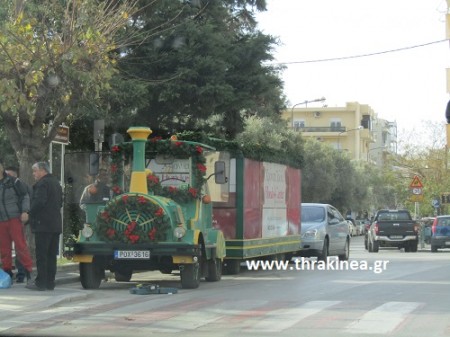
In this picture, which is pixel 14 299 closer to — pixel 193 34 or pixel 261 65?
pixel 193 34

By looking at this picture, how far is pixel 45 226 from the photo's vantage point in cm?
1390

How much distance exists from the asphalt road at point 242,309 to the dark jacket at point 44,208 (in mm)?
1039

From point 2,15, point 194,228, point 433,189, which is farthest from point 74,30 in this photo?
point 433,189

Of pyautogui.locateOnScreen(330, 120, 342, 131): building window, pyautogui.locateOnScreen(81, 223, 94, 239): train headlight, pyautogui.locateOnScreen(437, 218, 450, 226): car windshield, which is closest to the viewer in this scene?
pyautogui.locateOnScreen(81, 223, 94, 239): train headlight

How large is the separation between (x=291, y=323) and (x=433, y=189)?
54.5m

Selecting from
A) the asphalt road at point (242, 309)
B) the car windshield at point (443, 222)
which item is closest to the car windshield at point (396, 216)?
the car windshield at point (443, 222)

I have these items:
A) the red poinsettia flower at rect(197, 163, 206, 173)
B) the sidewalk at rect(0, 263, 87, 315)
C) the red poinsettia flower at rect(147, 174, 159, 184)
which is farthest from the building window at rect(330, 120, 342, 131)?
the sidewalk at rect(0, 263, 87, 315)

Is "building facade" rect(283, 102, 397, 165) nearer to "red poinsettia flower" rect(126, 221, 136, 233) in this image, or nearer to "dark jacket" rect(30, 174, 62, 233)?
"red poinsettia flower" rect(126, 221, 136, 233)

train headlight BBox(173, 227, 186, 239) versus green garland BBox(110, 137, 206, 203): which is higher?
green garland BBox(110, 137, 206, 203)

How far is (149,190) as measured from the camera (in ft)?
51.6

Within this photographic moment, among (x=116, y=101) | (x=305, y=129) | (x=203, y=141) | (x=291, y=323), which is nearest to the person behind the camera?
(x=291, y=323)

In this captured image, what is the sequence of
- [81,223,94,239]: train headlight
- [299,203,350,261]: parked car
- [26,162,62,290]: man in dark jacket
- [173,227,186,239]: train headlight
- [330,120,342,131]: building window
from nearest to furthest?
1. [26,162,62,290]: man in dark jacket
2. [173,227,186,239]: train headlight
3. [81,223,94,239]: train headlight
4. [299,203,350,261]: parked car
5. [330,120,342,131]: building window

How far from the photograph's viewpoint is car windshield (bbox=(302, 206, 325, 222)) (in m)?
24.5

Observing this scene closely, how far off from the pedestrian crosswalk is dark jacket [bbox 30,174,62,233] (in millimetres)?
1731
